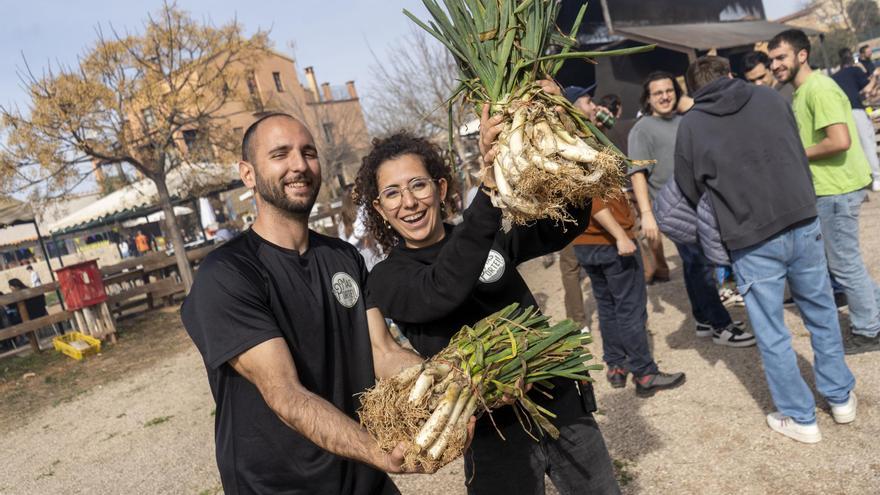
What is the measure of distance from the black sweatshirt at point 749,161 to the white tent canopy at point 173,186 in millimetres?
12782

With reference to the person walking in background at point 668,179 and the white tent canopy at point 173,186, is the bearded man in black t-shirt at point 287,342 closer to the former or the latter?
the person walking in background at point 668,179

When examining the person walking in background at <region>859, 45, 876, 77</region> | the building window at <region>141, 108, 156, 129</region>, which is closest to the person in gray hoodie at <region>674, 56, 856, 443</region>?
the person walking in background at <region>859, 45, 876, 77</region>

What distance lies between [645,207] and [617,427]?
1.79 m

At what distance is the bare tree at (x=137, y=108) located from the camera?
11406 mm

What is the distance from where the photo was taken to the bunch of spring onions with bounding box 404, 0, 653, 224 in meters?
1.87

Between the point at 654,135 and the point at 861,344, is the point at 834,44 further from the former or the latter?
the point at 861,344

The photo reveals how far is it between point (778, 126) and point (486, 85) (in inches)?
80.6

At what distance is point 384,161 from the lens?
2566 mm

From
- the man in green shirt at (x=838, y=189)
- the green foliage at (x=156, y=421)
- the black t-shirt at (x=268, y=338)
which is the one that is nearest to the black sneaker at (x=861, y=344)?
the man in green shirt at (x=838, y=189)

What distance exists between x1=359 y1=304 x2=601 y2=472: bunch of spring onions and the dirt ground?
1.61 m

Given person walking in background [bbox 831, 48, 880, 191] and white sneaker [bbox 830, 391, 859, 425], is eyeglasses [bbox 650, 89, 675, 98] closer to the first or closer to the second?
person walking in background [bbox 831, 48, 880, 191]

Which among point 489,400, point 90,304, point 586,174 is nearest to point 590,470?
point 489,400

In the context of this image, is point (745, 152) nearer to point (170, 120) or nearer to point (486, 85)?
point (486, 85)

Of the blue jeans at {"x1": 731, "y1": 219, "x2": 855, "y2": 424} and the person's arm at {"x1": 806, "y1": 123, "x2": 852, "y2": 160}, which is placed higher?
the person's arm at {"x1": 806, "y1": 123, "x2": 852, "y2": 160}
